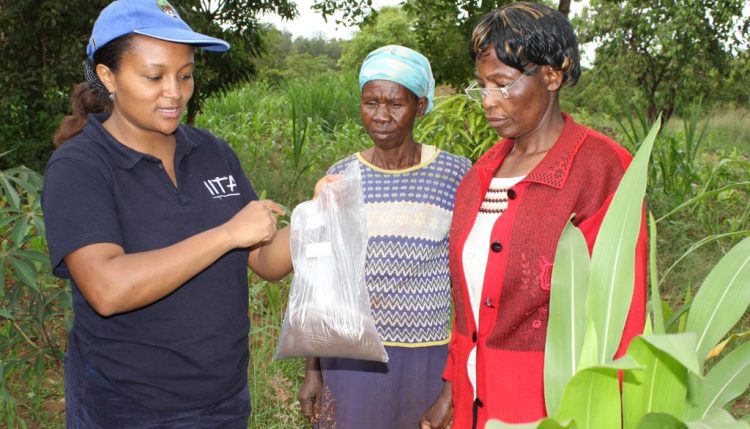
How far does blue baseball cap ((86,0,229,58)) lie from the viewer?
5.21 ft

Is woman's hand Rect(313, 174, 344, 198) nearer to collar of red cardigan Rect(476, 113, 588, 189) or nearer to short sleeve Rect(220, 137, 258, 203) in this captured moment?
short sleeve Rect(220, 137, 258, 203)

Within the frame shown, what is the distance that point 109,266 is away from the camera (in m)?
1.47

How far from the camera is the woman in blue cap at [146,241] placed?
1505 mm

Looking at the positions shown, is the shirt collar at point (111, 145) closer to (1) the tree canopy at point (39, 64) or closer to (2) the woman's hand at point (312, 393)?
(2) the woman's hand at point (312, 393)

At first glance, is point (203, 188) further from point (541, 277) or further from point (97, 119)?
point (541, 277)

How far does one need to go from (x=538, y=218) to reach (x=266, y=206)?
1.93 feet

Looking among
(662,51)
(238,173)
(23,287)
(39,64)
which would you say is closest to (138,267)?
(238,173)

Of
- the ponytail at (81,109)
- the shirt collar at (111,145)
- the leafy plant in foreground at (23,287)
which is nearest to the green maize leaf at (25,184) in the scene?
the leafy plant in foreground at (23,287)

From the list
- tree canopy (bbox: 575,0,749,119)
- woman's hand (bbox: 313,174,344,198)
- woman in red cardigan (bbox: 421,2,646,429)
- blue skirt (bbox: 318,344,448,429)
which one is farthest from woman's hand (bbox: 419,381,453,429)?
tree canopy (bbox: 575,0,749,119)

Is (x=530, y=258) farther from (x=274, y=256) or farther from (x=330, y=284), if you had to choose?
(x=274, y=256)

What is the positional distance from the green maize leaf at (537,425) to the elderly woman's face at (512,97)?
0.85 m

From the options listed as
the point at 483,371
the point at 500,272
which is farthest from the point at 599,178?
the point at 483,371

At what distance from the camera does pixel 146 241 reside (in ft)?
5.26

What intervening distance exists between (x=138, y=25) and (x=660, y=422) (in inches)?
48.9
